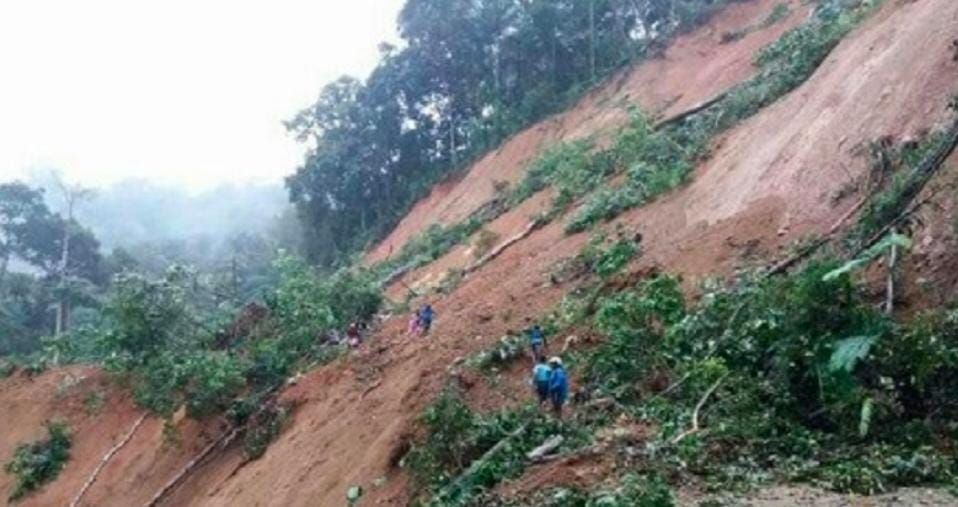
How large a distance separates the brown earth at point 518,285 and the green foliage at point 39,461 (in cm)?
33

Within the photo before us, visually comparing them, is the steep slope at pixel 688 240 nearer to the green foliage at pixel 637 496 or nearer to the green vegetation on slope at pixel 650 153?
the green vegetation on slope at pixel 650 153

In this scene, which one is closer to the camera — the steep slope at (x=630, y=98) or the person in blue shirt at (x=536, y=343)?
the person in blue shirt at (x=536, y=343)

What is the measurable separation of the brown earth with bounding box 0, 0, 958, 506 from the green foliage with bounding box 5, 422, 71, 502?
332mm

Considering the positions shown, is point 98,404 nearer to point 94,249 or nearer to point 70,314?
point 70,314

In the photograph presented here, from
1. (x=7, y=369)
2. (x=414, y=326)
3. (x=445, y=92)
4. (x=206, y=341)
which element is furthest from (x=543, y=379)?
(x=445, y=92)

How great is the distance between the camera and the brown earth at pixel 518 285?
13.7 metres

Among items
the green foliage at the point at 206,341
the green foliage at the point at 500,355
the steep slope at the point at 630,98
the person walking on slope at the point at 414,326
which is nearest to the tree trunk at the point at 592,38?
the steep slope at the point at 630,98

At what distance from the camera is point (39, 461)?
20.0 meters

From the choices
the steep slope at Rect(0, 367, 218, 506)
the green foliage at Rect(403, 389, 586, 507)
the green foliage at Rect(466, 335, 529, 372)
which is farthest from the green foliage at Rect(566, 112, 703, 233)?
the green foliage at Rect(403, 389, 586, 507)

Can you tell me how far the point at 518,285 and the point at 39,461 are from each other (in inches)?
404

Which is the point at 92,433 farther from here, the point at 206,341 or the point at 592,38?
the point at 592,38

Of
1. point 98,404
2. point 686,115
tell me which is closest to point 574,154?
point 686,115

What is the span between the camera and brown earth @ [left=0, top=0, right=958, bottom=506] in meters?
13.7

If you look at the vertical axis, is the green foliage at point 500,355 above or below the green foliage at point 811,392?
above
